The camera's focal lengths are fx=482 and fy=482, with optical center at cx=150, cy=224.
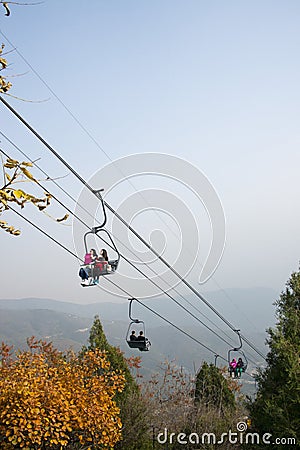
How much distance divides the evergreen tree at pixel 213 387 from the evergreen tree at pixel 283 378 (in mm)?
6950

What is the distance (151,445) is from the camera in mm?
10961

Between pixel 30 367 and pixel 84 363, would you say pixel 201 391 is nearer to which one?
pixel 84 363

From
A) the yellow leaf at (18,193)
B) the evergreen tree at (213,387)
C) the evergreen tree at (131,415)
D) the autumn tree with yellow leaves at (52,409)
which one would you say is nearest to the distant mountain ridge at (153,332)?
the evergreen tree at (213,387)

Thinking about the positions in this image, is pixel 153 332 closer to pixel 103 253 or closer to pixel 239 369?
pixel 239 369

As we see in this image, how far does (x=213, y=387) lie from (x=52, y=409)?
22.4 ft

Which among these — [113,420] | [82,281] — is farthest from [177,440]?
[82,281]

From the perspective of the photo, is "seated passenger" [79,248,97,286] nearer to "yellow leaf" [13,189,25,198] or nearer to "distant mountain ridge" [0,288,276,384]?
"yellow leaf" [13,189,25,198]

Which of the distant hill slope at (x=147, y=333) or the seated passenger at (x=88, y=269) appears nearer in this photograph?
the seated passenger at (x=88, y=269)

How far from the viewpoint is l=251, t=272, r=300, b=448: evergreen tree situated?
582 centimetres

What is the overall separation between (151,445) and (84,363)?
266cm

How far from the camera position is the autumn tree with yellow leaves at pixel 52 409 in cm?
774

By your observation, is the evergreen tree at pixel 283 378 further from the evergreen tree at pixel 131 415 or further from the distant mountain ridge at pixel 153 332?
the distant mountain ridge at pixel 153 332

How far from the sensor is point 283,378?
20.2 feet

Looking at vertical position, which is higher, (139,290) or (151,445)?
(139,290)
